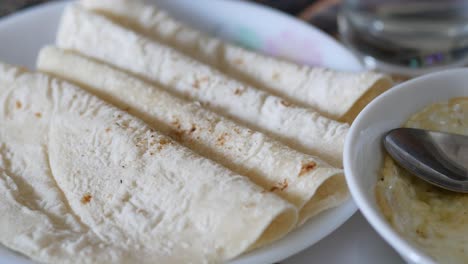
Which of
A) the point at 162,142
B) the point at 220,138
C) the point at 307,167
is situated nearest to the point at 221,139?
the point at 220,138

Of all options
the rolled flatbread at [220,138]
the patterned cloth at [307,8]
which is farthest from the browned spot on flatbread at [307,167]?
the patterned cloth at [307,8]

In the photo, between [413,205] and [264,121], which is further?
[264,121]

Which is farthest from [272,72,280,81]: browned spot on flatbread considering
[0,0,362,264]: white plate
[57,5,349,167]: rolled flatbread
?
[0,0,362,264]: white plate

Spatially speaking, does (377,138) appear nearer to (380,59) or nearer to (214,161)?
(214,161)

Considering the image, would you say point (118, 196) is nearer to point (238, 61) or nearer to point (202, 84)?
point (202, 84)

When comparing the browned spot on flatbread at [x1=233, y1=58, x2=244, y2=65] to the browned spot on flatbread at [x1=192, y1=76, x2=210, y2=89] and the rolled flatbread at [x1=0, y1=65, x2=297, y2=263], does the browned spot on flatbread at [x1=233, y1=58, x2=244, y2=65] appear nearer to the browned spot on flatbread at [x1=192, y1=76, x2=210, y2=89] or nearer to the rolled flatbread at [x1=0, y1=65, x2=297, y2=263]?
the browned spot on flatbread at [x1=192, y1=76, x2=210, y2=89]

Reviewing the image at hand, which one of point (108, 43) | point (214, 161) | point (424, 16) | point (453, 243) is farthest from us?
point (424, 16)

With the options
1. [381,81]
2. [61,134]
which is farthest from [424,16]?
[61,134]

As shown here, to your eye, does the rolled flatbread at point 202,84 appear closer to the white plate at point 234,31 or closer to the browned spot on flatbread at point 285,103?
the browned spot on flatbread at point 285,103
